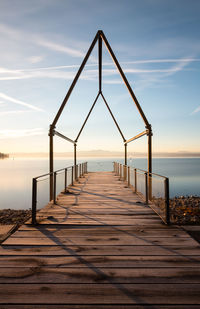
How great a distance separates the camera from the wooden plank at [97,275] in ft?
6.64

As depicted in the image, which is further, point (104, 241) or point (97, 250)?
point (104, 241)

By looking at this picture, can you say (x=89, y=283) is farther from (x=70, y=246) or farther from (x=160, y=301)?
(x=70, y=246)

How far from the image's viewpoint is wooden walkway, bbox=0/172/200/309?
5.82ft

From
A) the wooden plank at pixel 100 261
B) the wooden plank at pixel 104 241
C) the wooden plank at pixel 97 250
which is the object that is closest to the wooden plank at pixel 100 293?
the wooden plank at pixel 100 261

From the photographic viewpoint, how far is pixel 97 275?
83.2 inches

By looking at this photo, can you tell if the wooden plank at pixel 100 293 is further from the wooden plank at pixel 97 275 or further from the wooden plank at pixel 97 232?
the wooden plank at pixel 97 232

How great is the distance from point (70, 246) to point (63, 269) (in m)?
0.61

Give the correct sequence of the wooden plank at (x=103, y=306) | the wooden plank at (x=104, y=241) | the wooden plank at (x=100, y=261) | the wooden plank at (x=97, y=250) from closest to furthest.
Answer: the wooden plank at (x=103, y=306)
the wooden plank at (x=100, y=261)
the wooden plank at (x=97, y=250)
the wooden plank at (x=104, y=241)

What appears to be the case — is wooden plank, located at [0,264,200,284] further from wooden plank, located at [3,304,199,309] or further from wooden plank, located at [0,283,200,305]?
wooden plank, located at [3,304,199,309]

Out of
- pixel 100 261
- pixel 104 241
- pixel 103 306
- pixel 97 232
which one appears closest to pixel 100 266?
pixel 100 261

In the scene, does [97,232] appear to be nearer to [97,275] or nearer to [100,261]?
[100,261]

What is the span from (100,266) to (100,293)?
44cm

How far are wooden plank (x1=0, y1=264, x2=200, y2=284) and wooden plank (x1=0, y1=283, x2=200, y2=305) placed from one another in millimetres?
72

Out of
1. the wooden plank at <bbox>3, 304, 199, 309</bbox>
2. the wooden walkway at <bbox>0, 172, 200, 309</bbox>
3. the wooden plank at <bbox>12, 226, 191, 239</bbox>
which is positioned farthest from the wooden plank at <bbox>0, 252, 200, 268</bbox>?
the wooden plank at <bbox>12, 226, 191, 239</bbox>
